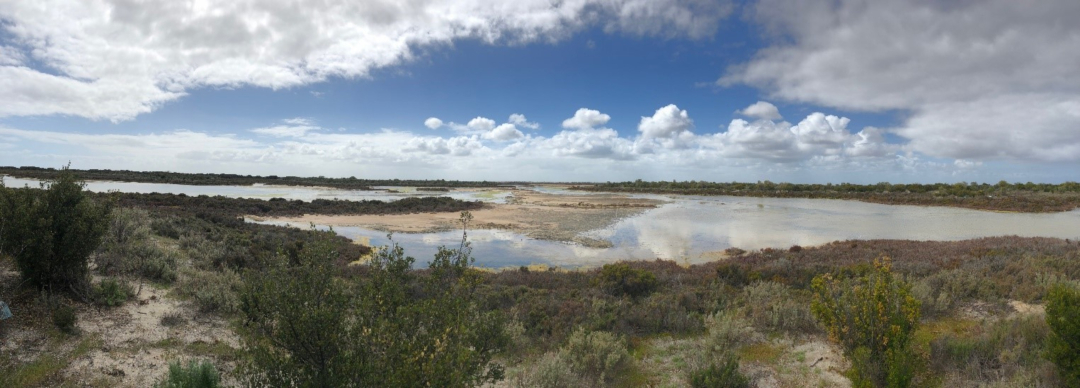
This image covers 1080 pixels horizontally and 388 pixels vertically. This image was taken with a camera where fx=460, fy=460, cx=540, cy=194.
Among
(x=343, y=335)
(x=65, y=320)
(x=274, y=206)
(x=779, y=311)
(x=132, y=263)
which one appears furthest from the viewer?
(x=274, y=206)

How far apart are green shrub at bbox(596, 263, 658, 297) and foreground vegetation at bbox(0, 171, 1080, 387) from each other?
37mm

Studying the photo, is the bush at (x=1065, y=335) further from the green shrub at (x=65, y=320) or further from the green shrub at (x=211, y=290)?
the green shrub at (x=65, y=320)

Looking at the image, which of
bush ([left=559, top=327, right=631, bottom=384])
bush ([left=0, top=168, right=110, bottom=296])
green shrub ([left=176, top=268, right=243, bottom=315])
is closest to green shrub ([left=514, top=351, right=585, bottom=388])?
bush ([left=559, top=327, right=631, bottom=384])

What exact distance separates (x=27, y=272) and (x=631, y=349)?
9.80 m

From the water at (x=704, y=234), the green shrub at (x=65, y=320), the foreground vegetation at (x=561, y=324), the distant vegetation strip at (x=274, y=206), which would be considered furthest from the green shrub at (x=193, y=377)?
the distant vegetation strip at (x=274, y=206)

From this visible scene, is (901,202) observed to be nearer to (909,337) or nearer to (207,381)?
(909,337)

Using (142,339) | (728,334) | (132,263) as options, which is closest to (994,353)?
(728,334)

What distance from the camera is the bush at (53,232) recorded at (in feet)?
23.7

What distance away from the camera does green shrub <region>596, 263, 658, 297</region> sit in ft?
37.2

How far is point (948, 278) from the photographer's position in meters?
10.1

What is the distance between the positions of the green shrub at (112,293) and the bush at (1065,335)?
531 inches

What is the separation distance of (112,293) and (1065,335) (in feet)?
45.2

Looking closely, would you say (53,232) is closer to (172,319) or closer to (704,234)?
(172,319)

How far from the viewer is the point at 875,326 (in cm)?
607
